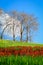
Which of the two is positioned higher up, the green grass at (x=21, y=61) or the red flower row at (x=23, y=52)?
the red flower row at (x=23, y=52)

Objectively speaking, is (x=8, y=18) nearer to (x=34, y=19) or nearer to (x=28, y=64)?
(x=34, y=19)

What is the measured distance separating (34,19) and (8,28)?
6.82m

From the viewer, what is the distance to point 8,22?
215 feet

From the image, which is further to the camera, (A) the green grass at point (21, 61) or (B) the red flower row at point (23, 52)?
(B) the red flower row at point (23, 52)

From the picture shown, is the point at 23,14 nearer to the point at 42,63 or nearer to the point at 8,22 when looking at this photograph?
the point at 8,22

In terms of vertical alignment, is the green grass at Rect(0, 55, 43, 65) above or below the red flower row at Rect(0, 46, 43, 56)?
below

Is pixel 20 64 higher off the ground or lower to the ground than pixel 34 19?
lower

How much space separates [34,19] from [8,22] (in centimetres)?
659

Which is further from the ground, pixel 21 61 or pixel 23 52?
pixel 23 52

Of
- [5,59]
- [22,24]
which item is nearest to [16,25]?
[22,24]

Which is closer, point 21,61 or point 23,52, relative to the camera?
point 21,61

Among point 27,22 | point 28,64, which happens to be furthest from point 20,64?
point 27,22

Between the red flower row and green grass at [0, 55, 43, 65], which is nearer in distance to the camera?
green grass at [0, 55, 43, 65]

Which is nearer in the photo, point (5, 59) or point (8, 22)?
point (5, 59)
